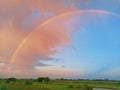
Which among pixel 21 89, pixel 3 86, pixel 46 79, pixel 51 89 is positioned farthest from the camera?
pixel 46 79

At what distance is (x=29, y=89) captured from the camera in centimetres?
5444

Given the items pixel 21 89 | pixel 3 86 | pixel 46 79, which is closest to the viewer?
pixel 3 86

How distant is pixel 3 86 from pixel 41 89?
29.1 meters

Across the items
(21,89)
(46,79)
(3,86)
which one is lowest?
(3,86)

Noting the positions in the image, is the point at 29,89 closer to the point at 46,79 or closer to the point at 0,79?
the point at 0,79

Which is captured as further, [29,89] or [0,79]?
[29,89]

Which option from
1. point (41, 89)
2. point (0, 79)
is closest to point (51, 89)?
point (41, 89)

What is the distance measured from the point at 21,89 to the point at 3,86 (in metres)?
26.0

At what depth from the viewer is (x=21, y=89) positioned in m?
52.6

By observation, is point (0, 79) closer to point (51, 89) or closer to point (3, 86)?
point (3, 86)

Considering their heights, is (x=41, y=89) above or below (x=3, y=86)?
above

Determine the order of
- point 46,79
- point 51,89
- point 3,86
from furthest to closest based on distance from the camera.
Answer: point 46,79
point 51,89
point 3,86

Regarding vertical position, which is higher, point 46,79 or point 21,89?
point 46,79

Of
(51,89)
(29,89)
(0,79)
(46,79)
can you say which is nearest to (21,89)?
(29,89)
